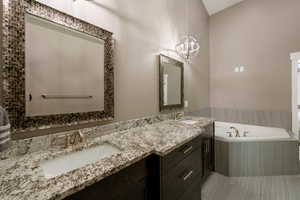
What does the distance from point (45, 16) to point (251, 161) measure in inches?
114

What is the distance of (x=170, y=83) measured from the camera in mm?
2381

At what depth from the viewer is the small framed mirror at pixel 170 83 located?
2.19 meters

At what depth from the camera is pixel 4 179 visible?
683 millimetres

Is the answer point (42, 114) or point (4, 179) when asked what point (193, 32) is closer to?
point (42, 114)

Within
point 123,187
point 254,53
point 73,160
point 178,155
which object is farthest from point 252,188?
point 254,53

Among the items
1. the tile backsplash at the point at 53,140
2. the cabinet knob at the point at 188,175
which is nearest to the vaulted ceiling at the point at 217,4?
the tile backsplash at the point at 53,140

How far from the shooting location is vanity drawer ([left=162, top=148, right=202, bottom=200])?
1.11 m

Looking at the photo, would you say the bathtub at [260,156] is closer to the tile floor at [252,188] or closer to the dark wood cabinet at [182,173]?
the tile floor at [252,188]

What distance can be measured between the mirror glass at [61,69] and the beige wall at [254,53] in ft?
10.8

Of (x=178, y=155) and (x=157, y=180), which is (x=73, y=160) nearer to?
(x=157, y=180)

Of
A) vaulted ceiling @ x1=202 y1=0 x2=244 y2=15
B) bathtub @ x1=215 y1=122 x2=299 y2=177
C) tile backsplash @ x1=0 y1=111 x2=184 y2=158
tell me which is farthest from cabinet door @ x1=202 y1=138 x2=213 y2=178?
vaulted ceiling @ x1=202 y1=0 x2=244 y2=15

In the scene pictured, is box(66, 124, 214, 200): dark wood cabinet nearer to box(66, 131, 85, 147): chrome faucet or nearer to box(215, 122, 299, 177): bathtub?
box(66, 131, 85, 147): chrome faucet

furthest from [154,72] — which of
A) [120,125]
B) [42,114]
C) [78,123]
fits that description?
[42,114]

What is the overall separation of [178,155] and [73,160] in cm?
76
